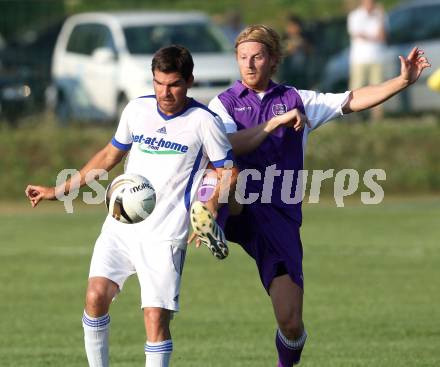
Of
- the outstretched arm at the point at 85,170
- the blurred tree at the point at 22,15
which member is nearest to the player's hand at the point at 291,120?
the outstretched arm at the point at 85,170

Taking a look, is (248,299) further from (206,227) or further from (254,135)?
(206,227)

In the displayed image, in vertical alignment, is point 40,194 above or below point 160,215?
above

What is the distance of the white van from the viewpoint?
21391mm

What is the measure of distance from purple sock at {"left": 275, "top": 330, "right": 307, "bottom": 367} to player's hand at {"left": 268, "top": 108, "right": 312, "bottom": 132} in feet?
4.41

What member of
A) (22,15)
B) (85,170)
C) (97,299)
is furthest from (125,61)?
(97,299)

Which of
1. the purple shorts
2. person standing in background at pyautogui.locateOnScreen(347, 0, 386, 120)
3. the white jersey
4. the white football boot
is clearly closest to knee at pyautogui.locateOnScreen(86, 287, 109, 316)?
the white jersey

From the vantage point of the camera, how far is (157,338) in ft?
25.1

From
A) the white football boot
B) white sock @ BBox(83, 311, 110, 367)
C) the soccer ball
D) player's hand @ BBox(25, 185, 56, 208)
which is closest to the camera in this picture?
the white football boot

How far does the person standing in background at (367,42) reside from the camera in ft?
68.6

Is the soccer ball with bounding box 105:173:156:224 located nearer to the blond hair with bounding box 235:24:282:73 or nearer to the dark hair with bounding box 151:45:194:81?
the dark hair with bounding box 151:45:194:81

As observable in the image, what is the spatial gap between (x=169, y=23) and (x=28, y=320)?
11.3m

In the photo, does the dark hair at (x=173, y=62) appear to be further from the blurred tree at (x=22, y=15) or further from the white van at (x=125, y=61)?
the blurred tree at (x=22, y=15)

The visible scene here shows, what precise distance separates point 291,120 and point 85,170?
1.21 meters

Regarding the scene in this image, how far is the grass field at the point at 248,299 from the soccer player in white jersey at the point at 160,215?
1.92 m
